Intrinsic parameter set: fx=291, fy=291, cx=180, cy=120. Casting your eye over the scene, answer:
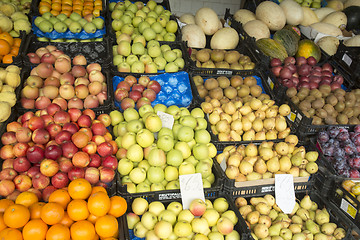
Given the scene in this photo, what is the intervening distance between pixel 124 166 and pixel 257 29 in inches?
127

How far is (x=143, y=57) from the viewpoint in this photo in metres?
3.35

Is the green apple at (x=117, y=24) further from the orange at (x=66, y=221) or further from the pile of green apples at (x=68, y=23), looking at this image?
the orange at (x=66, y=221)

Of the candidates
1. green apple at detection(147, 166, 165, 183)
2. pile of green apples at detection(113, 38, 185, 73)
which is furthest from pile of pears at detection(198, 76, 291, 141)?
green apple at detection(147, 166, 165, 183)

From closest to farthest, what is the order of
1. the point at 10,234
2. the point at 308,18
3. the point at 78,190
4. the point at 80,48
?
the point at 10,234
the point at 78,190
the point at 80,48
the point at 308,18

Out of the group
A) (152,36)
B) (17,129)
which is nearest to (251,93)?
(152,36)

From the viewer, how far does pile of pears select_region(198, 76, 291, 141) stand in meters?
2.82

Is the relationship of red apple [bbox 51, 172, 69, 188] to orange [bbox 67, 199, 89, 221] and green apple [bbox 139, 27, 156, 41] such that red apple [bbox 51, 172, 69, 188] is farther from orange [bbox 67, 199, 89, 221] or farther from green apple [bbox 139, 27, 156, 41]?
green apple [bbox 139, 27, 156, 41]

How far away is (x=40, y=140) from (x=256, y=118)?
1.97 m

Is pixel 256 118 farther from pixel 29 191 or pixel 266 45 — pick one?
pixel 29 191

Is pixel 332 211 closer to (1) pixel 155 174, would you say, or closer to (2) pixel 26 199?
(1) pixel 155 174

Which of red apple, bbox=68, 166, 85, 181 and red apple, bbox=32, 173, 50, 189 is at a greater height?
red apple, bbox=68, 166, 85, 181

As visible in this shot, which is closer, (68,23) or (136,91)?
(136,91)

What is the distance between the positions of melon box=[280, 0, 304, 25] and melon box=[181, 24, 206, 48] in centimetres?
166

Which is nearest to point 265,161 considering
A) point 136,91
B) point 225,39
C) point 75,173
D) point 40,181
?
point 136,91
